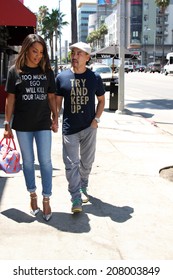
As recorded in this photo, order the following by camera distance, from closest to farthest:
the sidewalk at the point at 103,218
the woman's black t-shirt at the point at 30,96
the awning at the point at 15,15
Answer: the sidewalk at the point at 103,218
the woman's black t-shirt at the point at 30,96
the awning at the point at 15,15

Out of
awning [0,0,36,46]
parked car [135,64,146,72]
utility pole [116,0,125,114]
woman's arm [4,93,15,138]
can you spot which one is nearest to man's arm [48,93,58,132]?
woman's arm [4,93,15,138]

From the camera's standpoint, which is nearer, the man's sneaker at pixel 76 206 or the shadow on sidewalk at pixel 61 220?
the shadow on sidewalk at pixel 61 220

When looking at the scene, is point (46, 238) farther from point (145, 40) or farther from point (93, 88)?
point (145, 40)

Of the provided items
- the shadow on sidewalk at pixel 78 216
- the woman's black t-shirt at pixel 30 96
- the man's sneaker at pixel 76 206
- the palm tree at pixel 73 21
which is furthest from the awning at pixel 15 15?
the man's sneaker at pixel 76 206

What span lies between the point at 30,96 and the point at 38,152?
615 mm

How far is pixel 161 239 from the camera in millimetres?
3959

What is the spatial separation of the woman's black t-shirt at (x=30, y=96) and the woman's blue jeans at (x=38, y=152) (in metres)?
0.08

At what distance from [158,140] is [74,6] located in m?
12.7

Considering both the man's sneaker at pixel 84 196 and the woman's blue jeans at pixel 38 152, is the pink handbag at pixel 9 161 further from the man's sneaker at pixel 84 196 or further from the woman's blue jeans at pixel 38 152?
the man's sneaker at pixel 84 196

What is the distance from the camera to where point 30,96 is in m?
4.18

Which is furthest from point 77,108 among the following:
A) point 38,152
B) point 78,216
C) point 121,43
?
point 121,43

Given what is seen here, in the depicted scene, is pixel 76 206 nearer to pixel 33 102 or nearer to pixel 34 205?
pixel 34 205

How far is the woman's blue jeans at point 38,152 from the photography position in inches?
170

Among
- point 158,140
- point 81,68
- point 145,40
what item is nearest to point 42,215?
point 81,68
